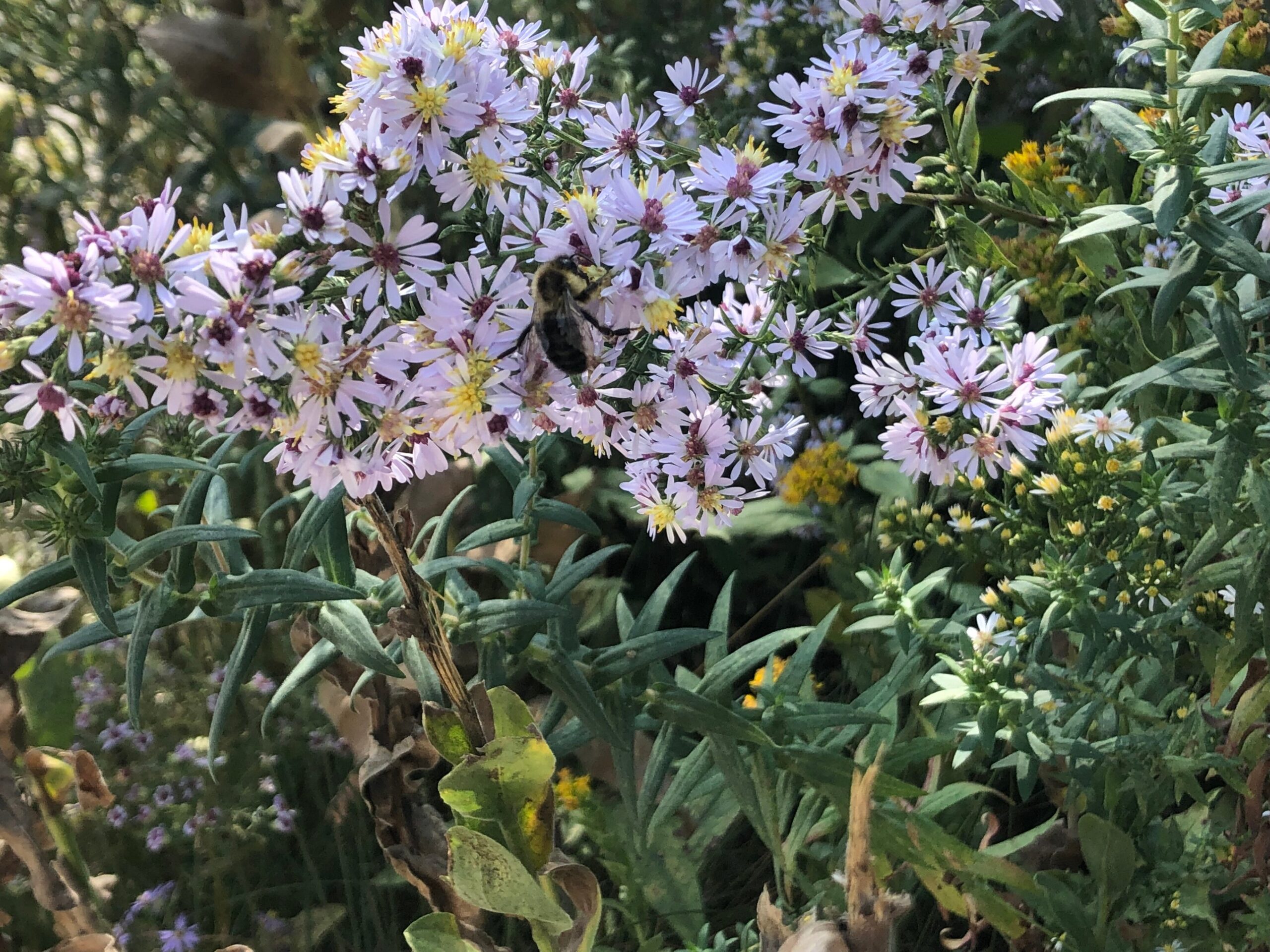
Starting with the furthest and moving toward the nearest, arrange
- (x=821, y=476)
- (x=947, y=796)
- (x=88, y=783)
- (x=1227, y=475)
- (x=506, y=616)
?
(x=821, y=476) → (x=88, y=783) → (x=947, y=796) → (x=506, y=616) → (x=1227, y=475)

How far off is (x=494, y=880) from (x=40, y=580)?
506mm

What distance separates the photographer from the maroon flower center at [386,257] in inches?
31.5

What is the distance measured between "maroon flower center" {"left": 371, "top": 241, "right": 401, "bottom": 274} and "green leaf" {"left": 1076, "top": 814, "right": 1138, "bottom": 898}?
1055 millimetres

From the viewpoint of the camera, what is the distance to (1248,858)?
1294 millimetres

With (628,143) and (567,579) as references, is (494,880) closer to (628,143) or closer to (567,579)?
(567,579)

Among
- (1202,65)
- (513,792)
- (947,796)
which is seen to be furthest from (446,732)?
(1202,65)

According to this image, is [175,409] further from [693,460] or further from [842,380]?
[842,380]

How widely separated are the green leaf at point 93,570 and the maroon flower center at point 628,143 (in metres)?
0.62

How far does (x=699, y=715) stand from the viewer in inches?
47.7

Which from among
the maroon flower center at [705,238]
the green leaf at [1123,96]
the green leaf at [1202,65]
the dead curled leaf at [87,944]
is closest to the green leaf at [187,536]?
the maroon flower center at [705,238]

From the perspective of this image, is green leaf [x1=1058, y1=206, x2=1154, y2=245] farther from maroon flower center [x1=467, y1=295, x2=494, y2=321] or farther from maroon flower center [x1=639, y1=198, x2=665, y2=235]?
maroon flower center [x1=467, y1=295, x2=494, y2=321]

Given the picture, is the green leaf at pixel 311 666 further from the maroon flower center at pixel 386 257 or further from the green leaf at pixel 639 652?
the maroon flower center at pixel 386 257

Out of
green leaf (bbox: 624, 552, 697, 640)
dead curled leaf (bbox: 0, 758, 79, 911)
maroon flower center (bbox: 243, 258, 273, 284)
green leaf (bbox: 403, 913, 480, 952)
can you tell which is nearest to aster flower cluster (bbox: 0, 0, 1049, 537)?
maroon flower center (bbox: 243, 258, 273, 284)

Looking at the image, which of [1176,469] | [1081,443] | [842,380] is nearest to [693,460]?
[1081,443]
